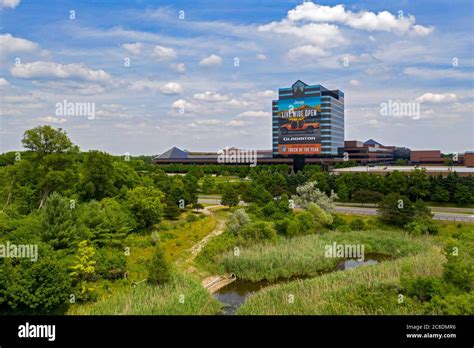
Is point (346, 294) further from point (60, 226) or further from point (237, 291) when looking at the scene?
point (60, 226)

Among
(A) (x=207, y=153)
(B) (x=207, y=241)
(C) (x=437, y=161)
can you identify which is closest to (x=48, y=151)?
(B) (x=207, y=241)

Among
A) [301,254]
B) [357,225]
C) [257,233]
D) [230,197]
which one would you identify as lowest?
[301,254]

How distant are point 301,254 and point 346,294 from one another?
707cm

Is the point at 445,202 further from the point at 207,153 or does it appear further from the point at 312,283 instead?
the point at 207,153

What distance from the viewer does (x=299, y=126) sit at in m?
82.9

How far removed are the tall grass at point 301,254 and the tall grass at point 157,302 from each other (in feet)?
15.1

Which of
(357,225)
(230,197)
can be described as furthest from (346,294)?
(230,197)

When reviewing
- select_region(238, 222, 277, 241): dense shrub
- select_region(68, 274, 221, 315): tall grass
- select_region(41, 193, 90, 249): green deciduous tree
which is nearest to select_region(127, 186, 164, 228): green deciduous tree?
select_region(238, 222, 277, 241): dense shrub

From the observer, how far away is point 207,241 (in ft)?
91.4

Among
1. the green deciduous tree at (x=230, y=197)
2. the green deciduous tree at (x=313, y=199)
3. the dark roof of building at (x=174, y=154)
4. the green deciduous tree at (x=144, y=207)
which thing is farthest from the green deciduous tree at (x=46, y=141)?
the dark roof of building at (x=174, y=154)

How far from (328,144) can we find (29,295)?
73216 millimetres

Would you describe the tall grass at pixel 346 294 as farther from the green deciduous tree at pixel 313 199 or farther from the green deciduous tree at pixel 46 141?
the green deciduous tree at pixel 46 141

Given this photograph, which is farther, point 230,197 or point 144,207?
point 230,197

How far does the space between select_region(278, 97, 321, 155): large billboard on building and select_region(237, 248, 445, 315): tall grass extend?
6179cm
